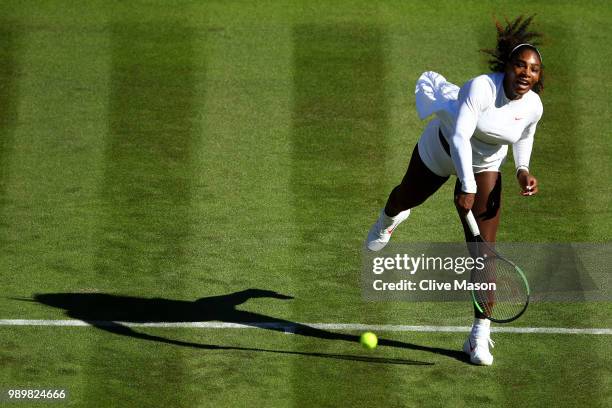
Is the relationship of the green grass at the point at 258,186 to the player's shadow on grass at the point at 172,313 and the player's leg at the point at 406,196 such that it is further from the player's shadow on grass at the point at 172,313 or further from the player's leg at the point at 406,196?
the player's leg at the point at 406,196

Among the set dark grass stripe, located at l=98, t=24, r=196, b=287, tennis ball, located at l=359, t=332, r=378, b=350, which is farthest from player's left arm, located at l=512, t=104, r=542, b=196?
dark grass stripe, located at l=98, t=24, r=196, b=287

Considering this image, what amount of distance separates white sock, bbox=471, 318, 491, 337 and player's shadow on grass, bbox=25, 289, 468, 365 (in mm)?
278

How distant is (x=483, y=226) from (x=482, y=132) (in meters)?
0.75

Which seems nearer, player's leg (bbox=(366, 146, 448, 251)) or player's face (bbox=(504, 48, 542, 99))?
player's face (bbox=(504, 48, 542, 99))

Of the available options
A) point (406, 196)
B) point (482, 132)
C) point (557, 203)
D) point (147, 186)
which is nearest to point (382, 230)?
point (406, 196)

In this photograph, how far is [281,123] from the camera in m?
13.6

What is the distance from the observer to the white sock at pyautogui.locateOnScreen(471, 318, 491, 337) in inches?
359

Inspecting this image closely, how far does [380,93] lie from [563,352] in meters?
5.52

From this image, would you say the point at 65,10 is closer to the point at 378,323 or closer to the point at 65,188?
the point at 65,188

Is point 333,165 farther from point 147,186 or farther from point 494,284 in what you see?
point 494,284

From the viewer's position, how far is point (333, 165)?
42.1ft

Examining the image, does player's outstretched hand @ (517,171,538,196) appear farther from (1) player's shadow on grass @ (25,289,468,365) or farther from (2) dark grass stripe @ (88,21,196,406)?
(2) dark grass stripe @ (88,21,196,406)

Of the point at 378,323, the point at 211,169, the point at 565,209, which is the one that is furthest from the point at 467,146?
the point at 211,169

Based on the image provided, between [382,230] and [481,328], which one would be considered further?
[382,230]
